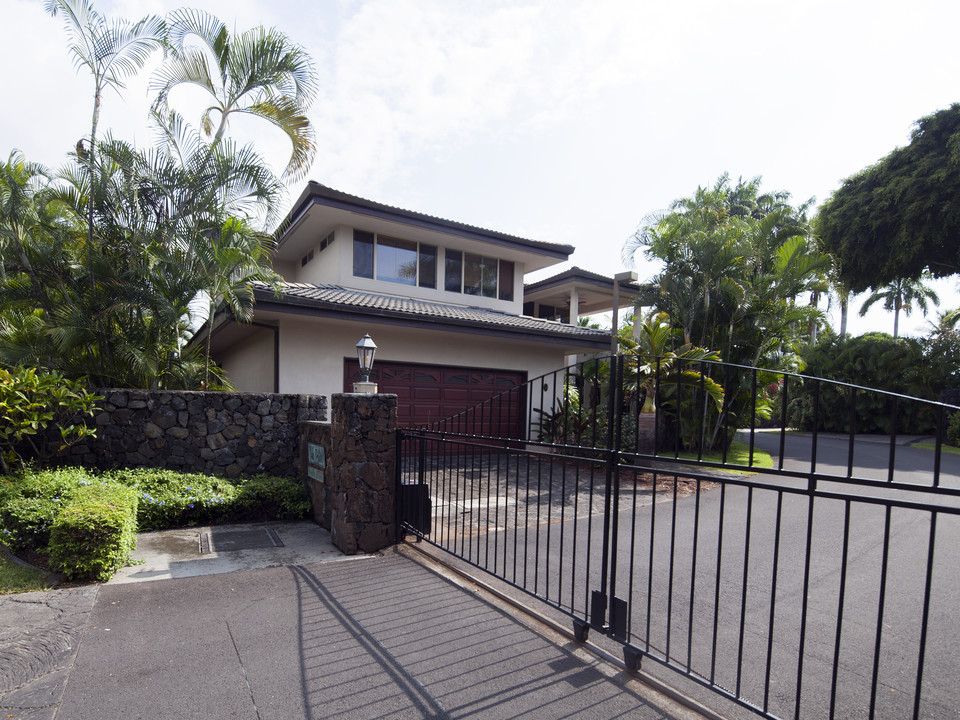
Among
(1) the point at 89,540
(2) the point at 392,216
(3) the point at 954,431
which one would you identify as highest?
(2) the point at 392,216

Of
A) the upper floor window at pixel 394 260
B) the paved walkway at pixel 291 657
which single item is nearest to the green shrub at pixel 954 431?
the upper floor window at pixel 394 260

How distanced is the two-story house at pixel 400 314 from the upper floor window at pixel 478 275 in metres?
0.03

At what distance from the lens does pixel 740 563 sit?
18.1 feet

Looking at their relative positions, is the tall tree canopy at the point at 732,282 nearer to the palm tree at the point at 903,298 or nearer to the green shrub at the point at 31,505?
the green shrub at the point at 31,505

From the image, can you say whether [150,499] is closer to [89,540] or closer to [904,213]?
[89,540]

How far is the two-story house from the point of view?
1099cm

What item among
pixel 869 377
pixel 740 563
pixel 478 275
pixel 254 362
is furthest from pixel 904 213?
pixel 254 362

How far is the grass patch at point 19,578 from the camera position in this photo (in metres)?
4.44

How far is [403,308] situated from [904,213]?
16.9 meters

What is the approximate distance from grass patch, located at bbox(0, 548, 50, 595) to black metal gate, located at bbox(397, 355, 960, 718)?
10.6ft

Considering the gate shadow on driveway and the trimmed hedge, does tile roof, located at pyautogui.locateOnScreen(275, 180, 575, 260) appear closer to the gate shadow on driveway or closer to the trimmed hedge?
the trimmed hedge

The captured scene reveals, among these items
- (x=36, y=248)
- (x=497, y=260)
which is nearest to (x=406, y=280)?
(x=497, y=260)

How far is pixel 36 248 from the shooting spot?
7574mm

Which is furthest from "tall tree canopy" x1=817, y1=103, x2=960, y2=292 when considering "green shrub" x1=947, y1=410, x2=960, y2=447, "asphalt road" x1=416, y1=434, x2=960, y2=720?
"asphalt road" x1=416, y1=434, x2=960, y2=720
